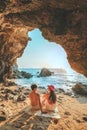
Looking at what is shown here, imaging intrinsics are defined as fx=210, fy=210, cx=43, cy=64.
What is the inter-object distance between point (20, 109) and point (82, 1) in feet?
20.6

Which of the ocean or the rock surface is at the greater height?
the rock surface

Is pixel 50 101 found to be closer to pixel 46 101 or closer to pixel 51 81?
pixel 46 101

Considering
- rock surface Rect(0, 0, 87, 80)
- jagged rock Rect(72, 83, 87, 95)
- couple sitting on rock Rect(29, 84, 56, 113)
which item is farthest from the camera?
jagged rock Rect(72, 83, 87, 95)

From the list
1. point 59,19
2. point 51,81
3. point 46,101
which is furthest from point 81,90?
point 51,81

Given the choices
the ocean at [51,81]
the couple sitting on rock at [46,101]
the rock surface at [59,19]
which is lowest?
the couple sitting on rock at [46,101]

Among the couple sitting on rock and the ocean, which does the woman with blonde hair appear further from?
the ocean

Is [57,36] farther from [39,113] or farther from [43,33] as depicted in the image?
[39,113]

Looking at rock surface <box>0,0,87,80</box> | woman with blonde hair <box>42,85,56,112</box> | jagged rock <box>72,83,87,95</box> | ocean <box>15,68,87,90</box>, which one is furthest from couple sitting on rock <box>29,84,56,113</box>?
ocean <box>15,68,87,90</box>

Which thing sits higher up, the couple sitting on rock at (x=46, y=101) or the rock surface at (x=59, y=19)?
the rock surface at (x=59, y=19)

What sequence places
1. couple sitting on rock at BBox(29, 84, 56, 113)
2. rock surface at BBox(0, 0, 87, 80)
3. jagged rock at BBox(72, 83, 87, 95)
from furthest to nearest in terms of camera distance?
jagged rock at BBox(72, 83, 87, 95) < rock surface at BBox(0, 0, 87, 80) < couple sitting on rock at BBox(29, 84, 56, 113)

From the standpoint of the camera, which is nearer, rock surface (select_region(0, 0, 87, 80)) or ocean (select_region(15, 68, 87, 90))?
rock surface (select_region(0, 0, 87, 80))

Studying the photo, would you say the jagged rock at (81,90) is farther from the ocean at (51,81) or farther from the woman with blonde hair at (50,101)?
the woman with blonde hair at (50,101)

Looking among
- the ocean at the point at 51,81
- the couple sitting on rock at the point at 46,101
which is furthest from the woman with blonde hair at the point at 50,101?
the ocean at the point at 51,81

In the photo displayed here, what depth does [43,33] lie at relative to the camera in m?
13.2
